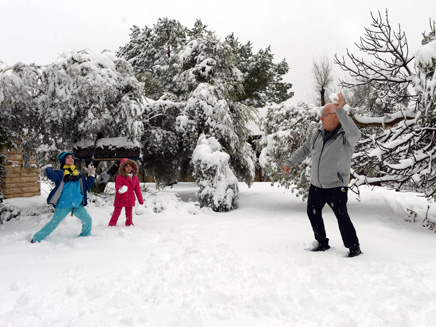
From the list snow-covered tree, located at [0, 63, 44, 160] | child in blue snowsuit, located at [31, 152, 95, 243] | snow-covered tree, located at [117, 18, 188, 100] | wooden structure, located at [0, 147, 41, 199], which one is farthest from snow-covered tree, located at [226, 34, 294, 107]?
child in blue snowsuit, located at [31, 152, 95, 243]

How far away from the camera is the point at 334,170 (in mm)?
3578

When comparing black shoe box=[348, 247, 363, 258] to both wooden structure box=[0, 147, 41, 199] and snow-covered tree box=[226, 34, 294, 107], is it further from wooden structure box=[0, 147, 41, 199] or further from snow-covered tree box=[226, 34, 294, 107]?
snow-covered tree box=[226, 34, 294, 107]

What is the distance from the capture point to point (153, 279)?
9.24ft

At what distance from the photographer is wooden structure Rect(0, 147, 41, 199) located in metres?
10.7

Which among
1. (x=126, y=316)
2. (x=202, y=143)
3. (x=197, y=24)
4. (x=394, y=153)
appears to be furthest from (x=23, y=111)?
(x=197, y=24)

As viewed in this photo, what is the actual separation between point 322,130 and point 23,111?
19.5 feet

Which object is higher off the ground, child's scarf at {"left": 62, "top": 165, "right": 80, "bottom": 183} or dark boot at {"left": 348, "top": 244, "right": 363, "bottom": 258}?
child's scarf at {"left": 62, "top": 165, "right": 80, "bottom": 183}

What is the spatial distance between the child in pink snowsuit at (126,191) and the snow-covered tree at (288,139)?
3.72 metres

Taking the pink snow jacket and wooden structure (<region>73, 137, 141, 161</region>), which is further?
wooden structure (<region>73, 137, 141, 161</region>)

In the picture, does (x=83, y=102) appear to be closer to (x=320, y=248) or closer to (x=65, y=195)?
(x=65, y=195)

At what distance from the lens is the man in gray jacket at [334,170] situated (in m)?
3.45

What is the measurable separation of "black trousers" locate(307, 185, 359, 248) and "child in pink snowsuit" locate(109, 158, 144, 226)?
3102 mm

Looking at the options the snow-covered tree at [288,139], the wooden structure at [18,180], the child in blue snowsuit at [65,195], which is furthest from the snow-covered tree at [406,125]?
the wooden structure at [18,180]

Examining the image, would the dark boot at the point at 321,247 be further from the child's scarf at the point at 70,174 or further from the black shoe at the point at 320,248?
the child's scarf at the point at 70,174
